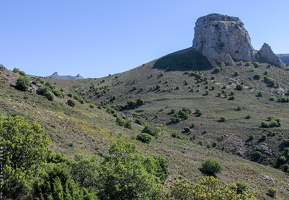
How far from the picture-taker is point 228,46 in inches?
4382

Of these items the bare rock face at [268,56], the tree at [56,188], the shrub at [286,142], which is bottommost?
the shrub at [286,142]

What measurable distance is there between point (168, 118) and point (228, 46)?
198 feet

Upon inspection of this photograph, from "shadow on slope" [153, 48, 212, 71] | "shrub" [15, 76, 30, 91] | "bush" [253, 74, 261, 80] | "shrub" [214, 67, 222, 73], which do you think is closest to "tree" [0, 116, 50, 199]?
"shrub" [15, 76, 30, 91]

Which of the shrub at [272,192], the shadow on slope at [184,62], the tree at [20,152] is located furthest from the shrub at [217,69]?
the tree at [20,152]

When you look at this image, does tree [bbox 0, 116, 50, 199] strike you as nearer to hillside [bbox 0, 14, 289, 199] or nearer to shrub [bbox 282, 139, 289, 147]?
hillside [bbox 0, 14, 289, 199]

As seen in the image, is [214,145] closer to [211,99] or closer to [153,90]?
[211,99]

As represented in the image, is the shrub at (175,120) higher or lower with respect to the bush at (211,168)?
higher

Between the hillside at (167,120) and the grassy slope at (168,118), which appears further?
the grassy slope at (168,118)

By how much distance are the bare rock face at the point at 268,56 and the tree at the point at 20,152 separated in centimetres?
11786

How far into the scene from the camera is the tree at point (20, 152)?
43.8 feet

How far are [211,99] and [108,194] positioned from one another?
70.3 m

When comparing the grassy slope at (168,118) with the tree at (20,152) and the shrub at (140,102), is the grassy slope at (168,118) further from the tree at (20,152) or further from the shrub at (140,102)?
the tree at (20,152)

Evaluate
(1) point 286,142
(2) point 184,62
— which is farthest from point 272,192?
(2) point 184,62

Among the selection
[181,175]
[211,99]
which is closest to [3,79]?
[181,175]
